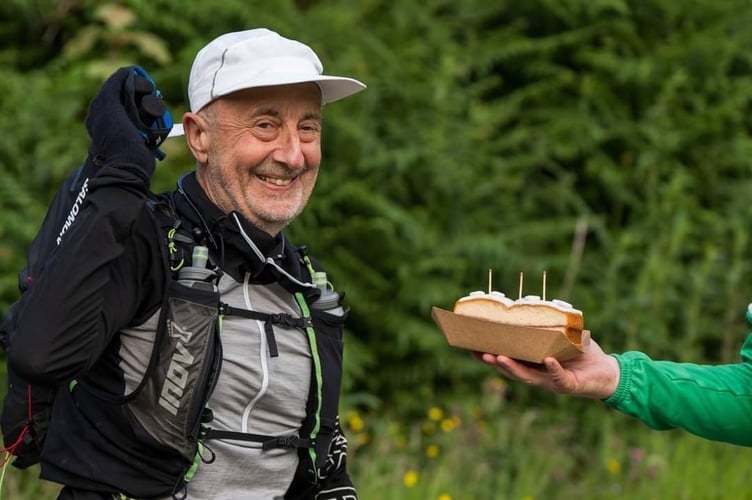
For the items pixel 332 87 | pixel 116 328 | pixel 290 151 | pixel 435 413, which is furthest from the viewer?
pixel 435 413

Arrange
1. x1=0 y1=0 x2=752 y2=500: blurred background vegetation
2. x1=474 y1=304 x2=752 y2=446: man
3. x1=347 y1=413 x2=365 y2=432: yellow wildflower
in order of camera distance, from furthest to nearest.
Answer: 1. x1=0 y1=0 x2=752 y2=500: blurred background vegetation
2. x1=347 y1=413 x2=365 y2=432: yellow wildflower
3. x1=474 y1=304 x2=752 y2=446: man

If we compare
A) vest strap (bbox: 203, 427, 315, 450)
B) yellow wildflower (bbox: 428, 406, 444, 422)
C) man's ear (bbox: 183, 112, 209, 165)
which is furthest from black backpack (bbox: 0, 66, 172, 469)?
yellow wildflower (bbox: 428, 406, 444, 422)

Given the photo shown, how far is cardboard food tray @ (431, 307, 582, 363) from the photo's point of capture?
2818 millimetres

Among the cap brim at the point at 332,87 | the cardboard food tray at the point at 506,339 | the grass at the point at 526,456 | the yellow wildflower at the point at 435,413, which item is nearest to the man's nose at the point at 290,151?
the cap brim at the point at 332,87

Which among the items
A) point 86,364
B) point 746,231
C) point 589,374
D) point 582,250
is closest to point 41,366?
point 86,364

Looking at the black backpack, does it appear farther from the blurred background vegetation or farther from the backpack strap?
the blurred background vegetation

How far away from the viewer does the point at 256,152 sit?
279 centimetres

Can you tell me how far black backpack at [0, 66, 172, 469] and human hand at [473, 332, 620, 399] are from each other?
111 centimetres

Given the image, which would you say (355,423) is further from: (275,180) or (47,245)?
(47,245)

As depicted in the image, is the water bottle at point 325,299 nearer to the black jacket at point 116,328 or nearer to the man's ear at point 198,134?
the black jacket at point 116,328

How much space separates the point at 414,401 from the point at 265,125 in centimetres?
368

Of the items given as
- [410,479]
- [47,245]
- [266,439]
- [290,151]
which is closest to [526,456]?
[410,479]

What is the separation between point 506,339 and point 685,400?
26.1 inches

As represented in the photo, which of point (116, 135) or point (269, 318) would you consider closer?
point (116, 135)
